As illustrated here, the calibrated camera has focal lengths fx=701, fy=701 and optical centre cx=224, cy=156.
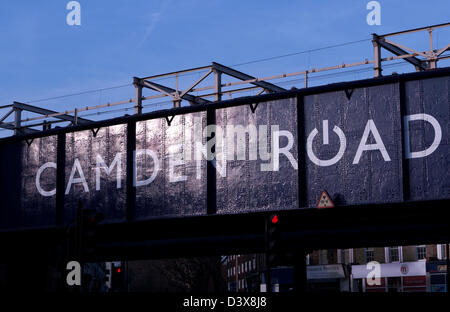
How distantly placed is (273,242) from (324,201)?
7.71 meters

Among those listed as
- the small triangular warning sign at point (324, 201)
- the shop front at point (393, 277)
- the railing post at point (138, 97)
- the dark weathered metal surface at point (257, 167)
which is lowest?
the shop front at point (393, 277)

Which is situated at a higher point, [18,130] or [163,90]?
[163,90]

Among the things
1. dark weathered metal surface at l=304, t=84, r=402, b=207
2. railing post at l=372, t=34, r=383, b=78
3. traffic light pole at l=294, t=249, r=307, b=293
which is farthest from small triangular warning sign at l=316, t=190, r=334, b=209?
traffic light pole at l=294, t=249, r=307, b=293

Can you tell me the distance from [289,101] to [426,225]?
732cm

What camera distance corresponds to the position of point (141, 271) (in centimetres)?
10562

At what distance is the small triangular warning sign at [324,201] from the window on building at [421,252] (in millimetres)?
35097

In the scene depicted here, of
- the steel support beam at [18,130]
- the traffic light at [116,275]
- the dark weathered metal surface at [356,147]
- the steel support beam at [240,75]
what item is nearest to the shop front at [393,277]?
the steel support beam at [240,75]

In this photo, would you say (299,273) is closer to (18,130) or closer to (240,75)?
(240,75)

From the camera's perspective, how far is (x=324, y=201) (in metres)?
24.6

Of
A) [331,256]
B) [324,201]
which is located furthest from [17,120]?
[331,256]

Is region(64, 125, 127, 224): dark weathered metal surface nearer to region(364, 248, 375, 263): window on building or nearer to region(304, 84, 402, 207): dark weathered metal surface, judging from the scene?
region(304, 84, 402, 207): dark weathered metal surface

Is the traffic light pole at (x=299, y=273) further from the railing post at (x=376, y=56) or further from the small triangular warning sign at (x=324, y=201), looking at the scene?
the railing post at (x=376, y=56)

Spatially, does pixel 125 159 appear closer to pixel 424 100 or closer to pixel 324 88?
pixel 324 88

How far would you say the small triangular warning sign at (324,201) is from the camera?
24484 millimetres
